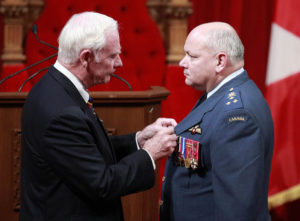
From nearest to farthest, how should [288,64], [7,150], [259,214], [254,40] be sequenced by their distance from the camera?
[259,214] → [7,150] → [288,64] → [254,40]

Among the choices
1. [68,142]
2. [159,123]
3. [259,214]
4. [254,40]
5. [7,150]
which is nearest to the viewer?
[68,142]

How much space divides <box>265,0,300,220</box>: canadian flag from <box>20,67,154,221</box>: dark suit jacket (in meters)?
2.05

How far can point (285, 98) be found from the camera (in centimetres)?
348

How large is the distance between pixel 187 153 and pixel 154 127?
273 mm

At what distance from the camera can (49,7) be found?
160 inches

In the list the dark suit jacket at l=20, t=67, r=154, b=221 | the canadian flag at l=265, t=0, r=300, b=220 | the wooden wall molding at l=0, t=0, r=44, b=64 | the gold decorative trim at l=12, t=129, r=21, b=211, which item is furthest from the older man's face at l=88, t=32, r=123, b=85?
the wooden wall molding at l=0, t=0, r=44, b=64

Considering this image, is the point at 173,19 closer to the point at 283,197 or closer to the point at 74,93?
the point at 283,197

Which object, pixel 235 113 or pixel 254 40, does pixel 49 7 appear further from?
pixel 235 113

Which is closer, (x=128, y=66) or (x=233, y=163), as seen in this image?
(x=233, y=163)

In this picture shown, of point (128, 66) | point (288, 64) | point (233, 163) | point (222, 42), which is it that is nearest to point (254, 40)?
point (288, 64)

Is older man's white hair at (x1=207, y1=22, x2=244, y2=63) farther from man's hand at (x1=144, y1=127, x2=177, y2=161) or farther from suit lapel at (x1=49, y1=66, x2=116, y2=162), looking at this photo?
suit lapel at (x1=49, y1=66, x2=116, y2=162)

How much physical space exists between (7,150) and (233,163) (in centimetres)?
134

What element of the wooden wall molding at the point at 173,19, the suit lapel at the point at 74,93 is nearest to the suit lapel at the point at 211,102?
the suit lapel at the point at 74,93

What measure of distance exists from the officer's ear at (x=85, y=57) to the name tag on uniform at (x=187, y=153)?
46cm
